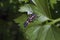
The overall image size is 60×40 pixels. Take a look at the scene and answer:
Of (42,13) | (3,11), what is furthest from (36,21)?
(3,11)

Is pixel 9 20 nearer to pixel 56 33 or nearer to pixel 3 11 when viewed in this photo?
pixel 3 11

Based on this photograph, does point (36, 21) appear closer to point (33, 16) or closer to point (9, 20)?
point (33, 16)

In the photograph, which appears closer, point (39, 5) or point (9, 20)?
point (39, 5)

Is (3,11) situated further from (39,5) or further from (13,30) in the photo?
(39,5)

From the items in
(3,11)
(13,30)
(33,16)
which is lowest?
(13,30)

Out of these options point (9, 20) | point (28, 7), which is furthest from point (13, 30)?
point (28, 7)

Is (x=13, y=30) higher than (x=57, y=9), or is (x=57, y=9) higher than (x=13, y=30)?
(x=57, y=9)

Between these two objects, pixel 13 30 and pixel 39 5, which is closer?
pixel 39 5

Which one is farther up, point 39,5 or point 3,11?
point 39,5
